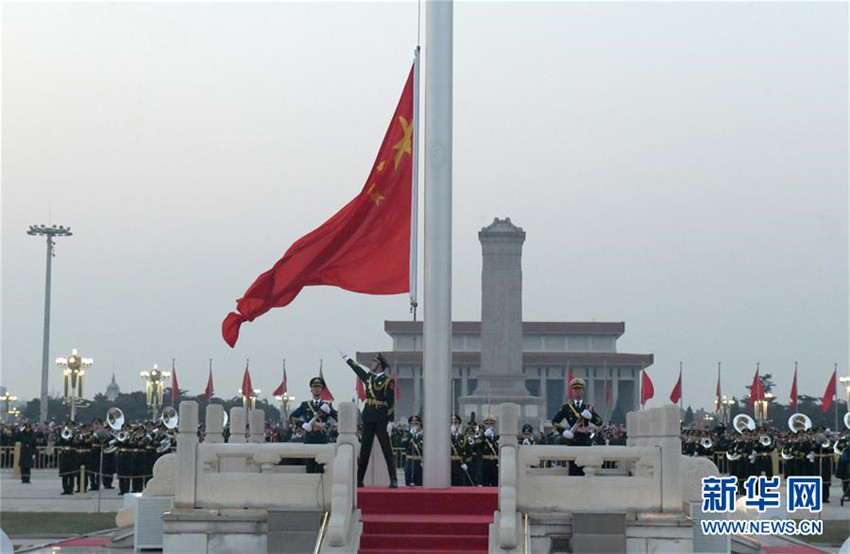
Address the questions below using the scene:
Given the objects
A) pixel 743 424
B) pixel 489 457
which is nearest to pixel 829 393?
pixel 743 424

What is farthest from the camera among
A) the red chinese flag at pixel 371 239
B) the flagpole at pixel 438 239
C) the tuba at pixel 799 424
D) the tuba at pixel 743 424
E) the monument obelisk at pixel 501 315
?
the monument obelisk at pixel 501 315

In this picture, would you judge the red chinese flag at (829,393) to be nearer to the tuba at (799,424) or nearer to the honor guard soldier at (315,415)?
the tuba at (799,424)

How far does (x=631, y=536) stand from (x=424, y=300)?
3.13 metres

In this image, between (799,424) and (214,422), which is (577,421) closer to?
(214,422)

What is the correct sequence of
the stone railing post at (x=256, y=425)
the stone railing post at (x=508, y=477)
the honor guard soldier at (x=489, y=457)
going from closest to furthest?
1. the stone railing post at (x=508, y=477)
2. the stone railing post at (x=256, y=425)
3. the honor guard soldier at (x=489, y=457)

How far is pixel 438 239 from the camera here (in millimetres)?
13461

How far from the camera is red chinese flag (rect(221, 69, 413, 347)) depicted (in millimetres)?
14000

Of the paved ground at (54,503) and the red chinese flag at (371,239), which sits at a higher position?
the red chinese flag at (371,239)

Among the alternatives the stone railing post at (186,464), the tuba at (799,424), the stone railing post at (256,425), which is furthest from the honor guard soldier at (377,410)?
the tuba at (799,424)

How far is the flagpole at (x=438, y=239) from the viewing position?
43.6 feet

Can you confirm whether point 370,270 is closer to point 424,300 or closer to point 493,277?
point 424,300

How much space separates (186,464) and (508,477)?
3.07 m

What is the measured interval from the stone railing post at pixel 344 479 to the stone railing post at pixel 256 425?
4926 millimetres

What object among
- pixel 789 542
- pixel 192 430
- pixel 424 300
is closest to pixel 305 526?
pixel 192 430
